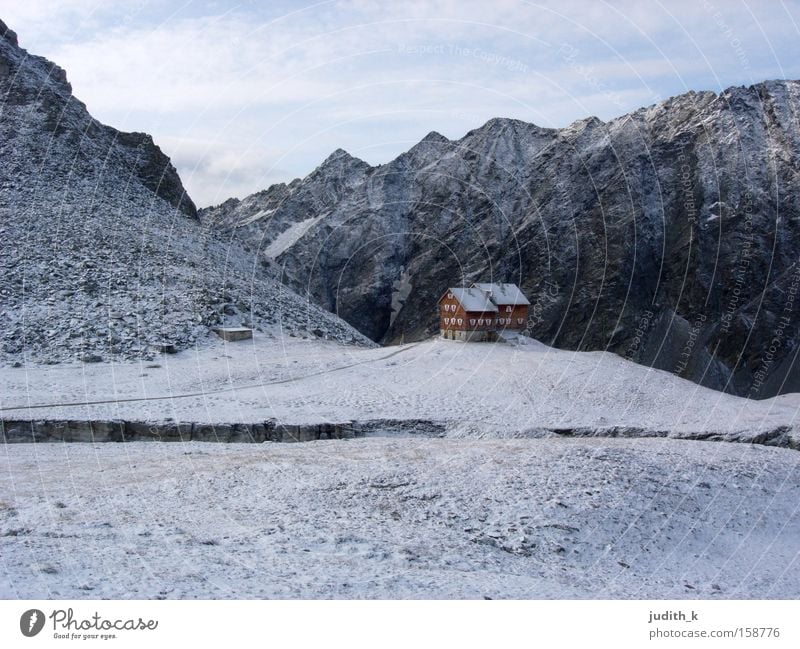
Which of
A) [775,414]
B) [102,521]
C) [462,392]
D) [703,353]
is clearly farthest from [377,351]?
[703,353]

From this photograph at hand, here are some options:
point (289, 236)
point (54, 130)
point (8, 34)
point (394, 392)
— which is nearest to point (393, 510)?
point (394, 392)

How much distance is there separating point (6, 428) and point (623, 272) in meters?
113

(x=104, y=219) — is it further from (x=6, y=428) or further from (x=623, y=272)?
(x=623, y=272)

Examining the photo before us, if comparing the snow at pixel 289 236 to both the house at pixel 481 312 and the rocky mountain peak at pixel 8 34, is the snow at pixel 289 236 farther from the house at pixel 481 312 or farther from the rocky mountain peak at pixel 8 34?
the house at pixel 481 312

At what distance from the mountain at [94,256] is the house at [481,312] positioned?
11387mm

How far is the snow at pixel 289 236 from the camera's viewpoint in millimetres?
145750

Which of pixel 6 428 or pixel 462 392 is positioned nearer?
pixel 6 428

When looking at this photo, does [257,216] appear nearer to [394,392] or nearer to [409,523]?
[394,392]

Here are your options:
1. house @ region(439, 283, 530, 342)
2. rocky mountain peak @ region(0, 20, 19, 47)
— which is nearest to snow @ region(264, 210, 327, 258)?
rocky mountain peak @ region(0, 20, 19, 47)

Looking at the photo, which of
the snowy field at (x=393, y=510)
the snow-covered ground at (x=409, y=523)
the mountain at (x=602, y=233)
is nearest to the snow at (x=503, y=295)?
the snowy field at (x=393, y=510)

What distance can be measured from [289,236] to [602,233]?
64.8 metres

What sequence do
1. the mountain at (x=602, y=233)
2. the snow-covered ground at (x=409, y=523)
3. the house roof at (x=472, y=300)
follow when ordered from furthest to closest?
the mountain at (x=602, y=233) → the house roof at (x=472, y=300) → the snow-covered ground at (x=409, y=523)

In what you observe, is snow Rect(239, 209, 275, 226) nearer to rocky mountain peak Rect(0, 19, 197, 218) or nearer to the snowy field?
rocky mountain peak Rect(0, 19, 197, 218)
